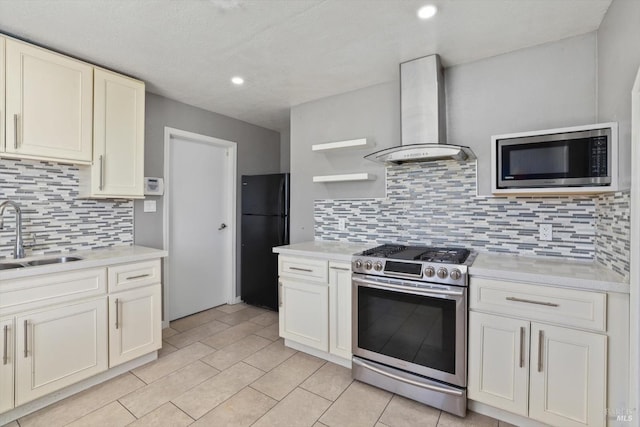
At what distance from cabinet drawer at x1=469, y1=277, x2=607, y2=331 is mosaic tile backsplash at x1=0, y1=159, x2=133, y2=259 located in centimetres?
298

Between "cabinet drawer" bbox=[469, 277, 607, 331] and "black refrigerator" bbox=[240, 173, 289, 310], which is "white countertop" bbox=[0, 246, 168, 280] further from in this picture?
"cabinet drawer" bbox=[469, 277, 607, 331]

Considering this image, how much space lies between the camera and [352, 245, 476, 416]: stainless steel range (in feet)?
5.86

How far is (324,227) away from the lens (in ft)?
10.1

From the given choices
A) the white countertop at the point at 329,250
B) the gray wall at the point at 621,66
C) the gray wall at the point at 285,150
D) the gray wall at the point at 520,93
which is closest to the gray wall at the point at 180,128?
the gray wall at the point at 285,150

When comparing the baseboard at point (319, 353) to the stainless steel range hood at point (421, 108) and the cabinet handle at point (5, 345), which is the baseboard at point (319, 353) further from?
the cabinet handle at point (5, 345)

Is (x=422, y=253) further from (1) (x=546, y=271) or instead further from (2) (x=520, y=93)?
(2) (x=520, y=93)

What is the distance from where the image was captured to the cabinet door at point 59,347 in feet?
5.77

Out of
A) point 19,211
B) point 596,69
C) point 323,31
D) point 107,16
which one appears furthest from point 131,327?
point 596,69

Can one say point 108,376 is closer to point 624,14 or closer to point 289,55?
point 289,55

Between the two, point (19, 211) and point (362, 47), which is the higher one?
point (362, 47)

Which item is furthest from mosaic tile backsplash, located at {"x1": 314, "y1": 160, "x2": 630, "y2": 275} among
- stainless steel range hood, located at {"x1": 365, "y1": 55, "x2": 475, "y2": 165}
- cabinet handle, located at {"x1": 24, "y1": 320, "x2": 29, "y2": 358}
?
cabinet handle, located at {"x1": 24, "y1": 320, "x2": 29, "y2": 358}

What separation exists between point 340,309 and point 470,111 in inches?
72.7

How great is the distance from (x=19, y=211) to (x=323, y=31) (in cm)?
239

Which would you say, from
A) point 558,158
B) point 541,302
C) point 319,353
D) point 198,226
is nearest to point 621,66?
point 558,158
